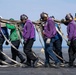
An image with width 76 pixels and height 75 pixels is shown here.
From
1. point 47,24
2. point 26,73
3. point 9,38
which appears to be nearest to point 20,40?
point 9,38

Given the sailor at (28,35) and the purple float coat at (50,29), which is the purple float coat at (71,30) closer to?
the purple float coat at (50,29)

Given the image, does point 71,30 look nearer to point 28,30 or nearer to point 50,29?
point 50,29

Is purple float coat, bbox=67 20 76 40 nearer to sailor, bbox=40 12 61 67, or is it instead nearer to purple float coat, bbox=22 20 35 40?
sailor, bbox=40 12 61 67

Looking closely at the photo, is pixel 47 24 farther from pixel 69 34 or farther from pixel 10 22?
pixel 10 22

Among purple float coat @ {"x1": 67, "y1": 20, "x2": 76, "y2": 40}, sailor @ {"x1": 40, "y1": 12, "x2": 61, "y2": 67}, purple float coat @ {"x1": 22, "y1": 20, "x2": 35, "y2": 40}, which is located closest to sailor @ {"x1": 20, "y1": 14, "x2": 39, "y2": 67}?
A: purple float coat @ {"x1": 22, "y1": 20, "x2": 35, "y2": 40}

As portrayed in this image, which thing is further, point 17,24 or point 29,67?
point 17,24

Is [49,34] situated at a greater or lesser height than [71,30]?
lesser

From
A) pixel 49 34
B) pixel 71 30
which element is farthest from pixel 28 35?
pixel 71 30

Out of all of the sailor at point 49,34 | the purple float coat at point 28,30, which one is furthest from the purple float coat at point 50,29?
the purple float coat at point 28,30

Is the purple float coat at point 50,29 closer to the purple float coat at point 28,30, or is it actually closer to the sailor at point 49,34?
the sailor at point 49,34

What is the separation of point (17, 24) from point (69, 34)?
2.43m

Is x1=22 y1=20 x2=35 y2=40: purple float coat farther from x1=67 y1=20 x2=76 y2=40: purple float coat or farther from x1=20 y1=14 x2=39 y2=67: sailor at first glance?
x1=67 y1=20 x2=76 y2=40: purple float coat

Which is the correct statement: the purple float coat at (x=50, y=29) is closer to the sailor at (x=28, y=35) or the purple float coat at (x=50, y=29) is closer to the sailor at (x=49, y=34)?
the sailor at (x=49, y=34)

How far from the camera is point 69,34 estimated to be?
15516 mm
